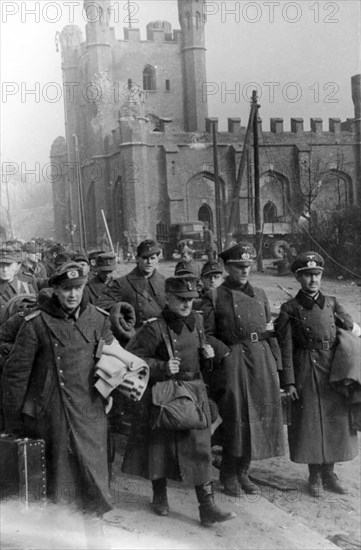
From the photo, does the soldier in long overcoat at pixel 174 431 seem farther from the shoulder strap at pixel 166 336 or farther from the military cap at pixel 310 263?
the military cap at pixel 310 263

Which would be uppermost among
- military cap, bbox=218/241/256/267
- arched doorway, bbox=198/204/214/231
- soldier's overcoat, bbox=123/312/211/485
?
arched doorway, bbox=198/204/214/231

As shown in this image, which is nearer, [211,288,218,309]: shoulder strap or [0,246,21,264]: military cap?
[211,288,218,309]: shoulder strap

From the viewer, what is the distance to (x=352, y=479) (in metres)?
6.55

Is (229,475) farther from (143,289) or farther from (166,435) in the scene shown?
(143,289)

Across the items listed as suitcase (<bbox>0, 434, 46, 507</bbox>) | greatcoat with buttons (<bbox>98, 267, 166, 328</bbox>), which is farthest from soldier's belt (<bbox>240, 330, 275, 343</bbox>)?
suitcase (<bbox>0, 434, 46, 507</bbox>)

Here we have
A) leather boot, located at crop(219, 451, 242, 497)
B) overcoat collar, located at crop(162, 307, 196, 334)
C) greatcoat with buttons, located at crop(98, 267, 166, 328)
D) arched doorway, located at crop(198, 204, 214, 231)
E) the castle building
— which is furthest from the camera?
arched doorway, located at crop(198, 204, 214, 231)

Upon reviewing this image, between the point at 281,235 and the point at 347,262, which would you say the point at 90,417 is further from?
the point at 281,235

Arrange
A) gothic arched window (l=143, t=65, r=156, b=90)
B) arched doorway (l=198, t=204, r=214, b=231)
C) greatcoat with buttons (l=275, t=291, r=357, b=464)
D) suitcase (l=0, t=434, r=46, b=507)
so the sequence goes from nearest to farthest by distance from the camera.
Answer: suitcase (l=0, t=434, r=46, b=507)
greatcoat with buttons (l=275, t=291, r=357, b=464)
arched doorway (l=198, t=204, r=214, b=231)
gothic arched window (l=143, t=65, r=156, b=90)

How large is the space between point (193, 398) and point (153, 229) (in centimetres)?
3482

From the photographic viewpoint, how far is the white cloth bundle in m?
4.36

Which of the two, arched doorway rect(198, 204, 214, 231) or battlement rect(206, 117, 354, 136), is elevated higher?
battlement rect(206, 117, 354, 136)

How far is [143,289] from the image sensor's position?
6.75 metres

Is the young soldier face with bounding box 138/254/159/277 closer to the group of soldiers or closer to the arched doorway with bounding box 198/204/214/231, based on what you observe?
the group of soldiers

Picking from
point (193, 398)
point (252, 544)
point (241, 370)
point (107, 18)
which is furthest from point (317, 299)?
point (107, 18)
